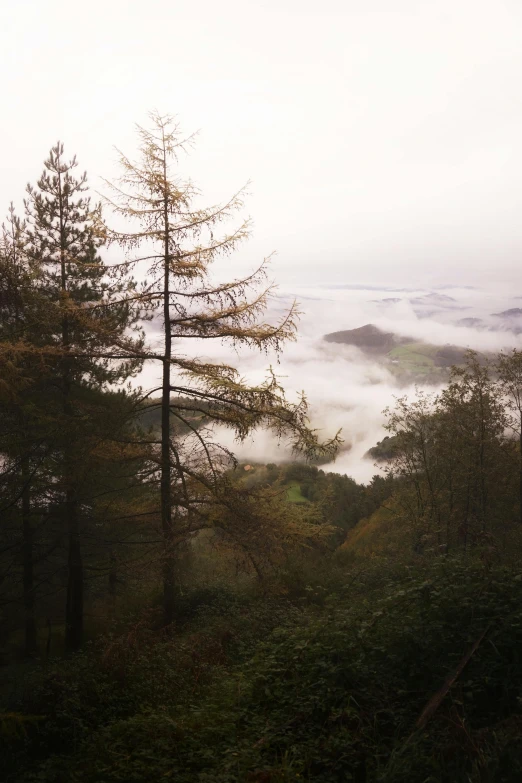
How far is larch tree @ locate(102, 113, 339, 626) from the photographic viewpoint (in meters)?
10.5

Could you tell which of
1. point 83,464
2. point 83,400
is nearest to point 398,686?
point 83,464

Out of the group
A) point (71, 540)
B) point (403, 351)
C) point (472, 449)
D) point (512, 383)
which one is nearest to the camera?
point (71, 540)

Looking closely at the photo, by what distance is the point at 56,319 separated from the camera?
11.0 m

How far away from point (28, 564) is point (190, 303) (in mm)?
8671

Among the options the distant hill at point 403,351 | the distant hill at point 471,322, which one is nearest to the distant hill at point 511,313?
the distant hill at point 471,322

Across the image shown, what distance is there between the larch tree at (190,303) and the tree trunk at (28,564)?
3.89m

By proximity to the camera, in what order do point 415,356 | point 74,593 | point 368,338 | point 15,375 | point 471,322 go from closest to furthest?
1. point 15,375
2. point 74,593
3. point 471,322
4. point 415,356
5. point 368,338

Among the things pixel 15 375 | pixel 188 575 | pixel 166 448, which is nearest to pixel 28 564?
pixel 188 575

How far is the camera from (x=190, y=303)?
36.3 ft

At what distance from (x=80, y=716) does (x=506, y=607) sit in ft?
17.1

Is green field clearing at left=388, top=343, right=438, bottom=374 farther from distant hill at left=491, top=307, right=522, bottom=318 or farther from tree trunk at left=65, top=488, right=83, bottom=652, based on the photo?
tree trunk at left=65, top=488, right=83, bottom=652

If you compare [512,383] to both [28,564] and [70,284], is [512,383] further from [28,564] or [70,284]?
[28,564]

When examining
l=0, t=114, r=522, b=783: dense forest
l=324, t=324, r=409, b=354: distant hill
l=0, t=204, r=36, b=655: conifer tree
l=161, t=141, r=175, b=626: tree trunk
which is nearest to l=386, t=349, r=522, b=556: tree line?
l=0, t=114, r=522, b=783: dense forest

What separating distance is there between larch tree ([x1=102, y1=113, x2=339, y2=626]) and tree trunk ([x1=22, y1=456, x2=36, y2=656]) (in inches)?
153
